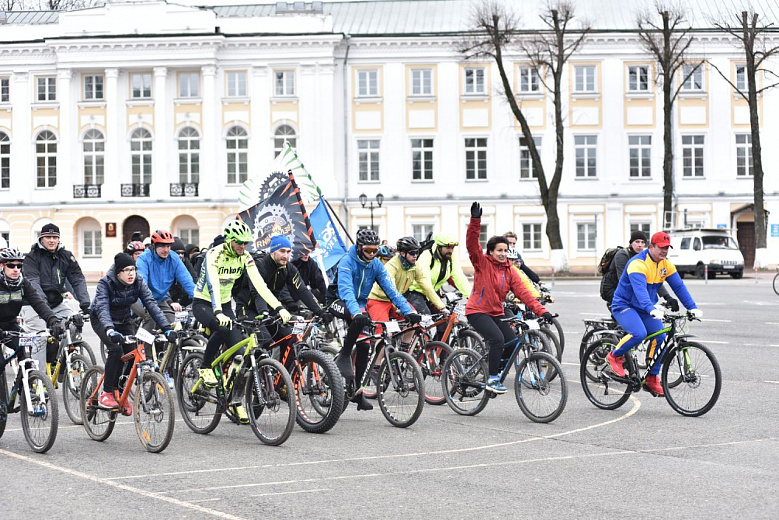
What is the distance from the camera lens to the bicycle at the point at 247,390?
9797 millimetres

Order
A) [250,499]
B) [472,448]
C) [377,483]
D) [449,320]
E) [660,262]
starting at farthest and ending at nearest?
[449,320], [660,262], [472,448], [377,483], [250,499]

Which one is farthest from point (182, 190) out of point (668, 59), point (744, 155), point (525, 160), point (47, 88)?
point (744, 155)

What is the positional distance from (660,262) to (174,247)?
790 centimetres

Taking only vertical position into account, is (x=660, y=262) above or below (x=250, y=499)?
above

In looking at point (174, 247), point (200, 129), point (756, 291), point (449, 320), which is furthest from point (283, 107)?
point (449, 320)

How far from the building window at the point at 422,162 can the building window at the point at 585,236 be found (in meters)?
8.02

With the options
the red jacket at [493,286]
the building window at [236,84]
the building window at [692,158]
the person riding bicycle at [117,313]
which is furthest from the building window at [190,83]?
the red jacket at [493,286]

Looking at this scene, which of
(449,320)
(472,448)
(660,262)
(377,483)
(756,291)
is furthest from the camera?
(756,291)

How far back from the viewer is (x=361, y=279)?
11.6 meters

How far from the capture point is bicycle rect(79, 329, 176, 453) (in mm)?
9297

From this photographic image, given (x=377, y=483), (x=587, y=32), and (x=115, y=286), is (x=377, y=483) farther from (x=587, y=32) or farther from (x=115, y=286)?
(x=587, y=32)

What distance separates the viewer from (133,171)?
5894cm

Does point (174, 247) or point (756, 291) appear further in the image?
point (756, 291)

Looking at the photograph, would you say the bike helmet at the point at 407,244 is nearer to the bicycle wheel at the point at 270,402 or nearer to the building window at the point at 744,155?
the bicycle wheel at the point at 270,402
